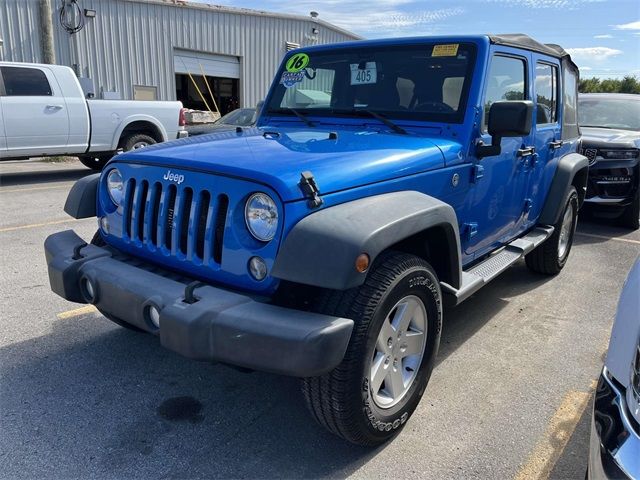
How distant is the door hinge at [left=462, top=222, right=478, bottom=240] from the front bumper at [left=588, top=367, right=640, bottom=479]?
5.10 ft

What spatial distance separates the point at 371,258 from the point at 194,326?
29.6 inches

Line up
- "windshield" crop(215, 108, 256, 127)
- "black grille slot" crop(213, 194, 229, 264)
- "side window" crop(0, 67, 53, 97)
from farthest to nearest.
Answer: "windshield" crop(215, 108, 256, 127) < "side window" crop(0, 67, 53, 97) < "black grille slot" crop(213, 194, 229, 264)

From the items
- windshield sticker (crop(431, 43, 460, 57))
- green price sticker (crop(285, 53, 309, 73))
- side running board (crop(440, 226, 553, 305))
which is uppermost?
windshield sticker (crop(431, 43, 460, 57))

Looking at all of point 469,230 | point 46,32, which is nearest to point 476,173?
point 469,230

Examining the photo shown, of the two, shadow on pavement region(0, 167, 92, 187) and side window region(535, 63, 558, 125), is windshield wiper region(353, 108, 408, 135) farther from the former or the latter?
shadow on pavement region(0, 167, 92, 187)

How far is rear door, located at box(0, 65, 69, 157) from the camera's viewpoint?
365 inches

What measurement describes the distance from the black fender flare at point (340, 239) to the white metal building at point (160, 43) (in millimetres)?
11798

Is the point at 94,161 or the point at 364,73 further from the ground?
the point at 364,73

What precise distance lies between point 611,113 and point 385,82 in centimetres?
653

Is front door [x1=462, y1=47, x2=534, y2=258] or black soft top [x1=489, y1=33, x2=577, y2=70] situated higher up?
black soft top [x1=489, y1=33, x2=577, y2=70]

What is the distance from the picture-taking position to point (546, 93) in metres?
4.58

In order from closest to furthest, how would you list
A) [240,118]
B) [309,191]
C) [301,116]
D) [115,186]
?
[309,191] < [115,186] < [301,116] < [240,118]

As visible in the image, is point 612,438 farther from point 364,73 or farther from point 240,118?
point 240,118

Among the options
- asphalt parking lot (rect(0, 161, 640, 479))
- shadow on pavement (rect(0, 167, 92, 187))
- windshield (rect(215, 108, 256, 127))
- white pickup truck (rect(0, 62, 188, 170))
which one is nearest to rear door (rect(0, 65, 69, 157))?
white pickup truck (rect(0, 62, 188, 170))
